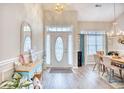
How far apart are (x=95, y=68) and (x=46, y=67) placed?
1.27 meters

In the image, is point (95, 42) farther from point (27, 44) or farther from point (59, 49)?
point (27, 44)

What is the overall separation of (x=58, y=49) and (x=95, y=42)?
3.31 feet

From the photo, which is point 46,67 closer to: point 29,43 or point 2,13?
point 29,43

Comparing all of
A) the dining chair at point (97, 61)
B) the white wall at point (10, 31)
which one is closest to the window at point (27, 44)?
the white wall at point (10, 31)

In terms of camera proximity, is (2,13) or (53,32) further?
(53,32)

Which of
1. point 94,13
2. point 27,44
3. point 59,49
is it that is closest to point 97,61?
point 59,49

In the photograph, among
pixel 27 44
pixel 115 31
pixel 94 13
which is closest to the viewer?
pixel 115 31

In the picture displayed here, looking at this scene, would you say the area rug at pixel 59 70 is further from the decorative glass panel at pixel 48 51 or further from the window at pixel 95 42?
the window at pixel 95 42

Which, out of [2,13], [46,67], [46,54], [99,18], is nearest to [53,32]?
[46,54]

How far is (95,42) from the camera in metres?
3.94

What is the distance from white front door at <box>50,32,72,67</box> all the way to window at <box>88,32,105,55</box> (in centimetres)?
77

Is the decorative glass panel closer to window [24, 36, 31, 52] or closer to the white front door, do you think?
the white front door

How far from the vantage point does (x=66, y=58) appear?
4.67 m

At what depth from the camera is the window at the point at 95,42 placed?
3878 mm
